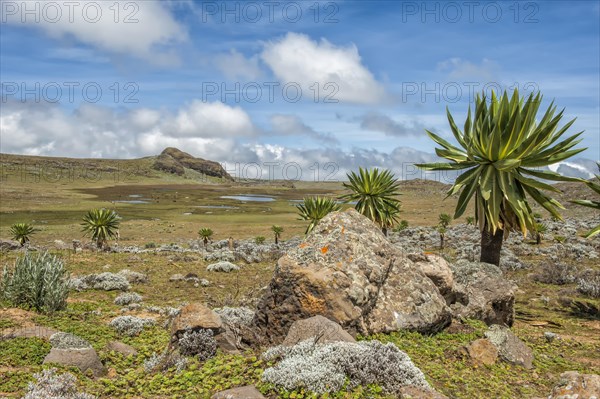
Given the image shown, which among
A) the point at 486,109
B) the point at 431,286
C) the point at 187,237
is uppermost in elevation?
the point at 486,109

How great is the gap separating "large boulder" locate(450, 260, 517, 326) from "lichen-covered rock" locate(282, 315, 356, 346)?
4381 millimetres

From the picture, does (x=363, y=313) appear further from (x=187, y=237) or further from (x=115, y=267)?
(x=187, y=237)

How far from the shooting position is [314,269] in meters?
8.86

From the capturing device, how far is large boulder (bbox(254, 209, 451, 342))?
28.1 ft

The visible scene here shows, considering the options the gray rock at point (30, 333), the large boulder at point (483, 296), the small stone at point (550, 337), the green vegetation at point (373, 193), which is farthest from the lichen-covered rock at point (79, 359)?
the green vegetation at point (373, 193)

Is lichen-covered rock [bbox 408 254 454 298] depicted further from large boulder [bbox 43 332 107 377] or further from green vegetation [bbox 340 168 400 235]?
green vegetation [bbox 340 168 400 235]

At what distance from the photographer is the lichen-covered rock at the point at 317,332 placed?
7438 mm

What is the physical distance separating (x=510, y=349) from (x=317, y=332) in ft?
13.5

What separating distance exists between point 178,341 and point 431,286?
18.0 ft

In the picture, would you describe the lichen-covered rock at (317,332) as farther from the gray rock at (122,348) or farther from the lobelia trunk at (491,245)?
the lobelia trunk at (491,245)

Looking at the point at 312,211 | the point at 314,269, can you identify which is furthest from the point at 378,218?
the point at 314,269

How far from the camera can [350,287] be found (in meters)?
8.76

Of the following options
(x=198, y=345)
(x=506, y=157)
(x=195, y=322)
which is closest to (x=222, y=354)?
(x=198, y=345)

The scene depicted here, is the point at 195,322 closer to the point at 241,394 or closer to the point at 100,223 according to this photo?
the point at 241,394
